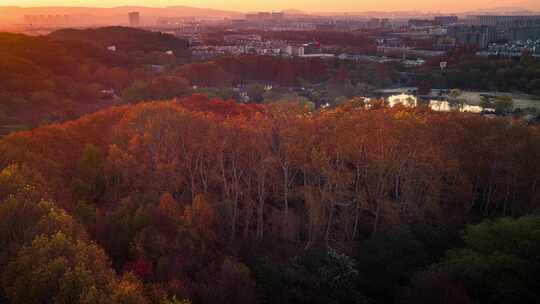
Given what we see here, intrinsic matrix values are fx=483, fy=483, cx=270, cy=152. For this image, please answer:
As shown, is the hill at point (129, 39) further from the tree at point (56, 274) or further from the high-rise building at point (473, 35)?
the tree at point (56, 274)

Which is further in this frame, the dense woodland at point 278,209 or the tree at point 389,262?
the tree at point 389,262

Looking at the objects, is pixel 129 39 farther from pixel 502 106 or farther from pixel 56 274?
pixel 56 274

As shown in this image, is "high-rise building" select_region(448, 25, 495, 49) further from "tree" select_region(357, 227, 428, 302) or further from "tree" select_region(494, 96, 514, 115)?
"tree" select_region(357, 227, 428, 302)

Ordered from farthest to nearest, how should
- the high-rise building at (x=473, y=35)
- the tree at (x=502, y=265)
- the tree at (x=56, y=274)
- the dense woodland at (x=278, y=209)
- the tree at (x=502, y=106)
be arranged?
the high-rise building at (x=473, y=35) < the tree at (x=502, y=106) < the tree at (x=502, y=265) < the dense woodland at (x=278, y=209) < the tree at (x=56, y=274)

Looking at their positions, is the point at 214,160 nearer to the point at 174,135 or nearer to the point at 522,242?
the point at 174,135

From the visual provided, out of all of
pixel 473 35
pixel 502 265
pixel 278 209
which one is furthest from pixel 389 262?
pixel 473 35

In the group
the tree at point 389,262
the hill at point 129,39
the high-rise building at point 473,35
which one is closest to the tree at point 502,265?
the tree at point 389,262

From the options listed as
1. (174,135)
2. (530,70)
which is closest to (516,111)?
(530,70)

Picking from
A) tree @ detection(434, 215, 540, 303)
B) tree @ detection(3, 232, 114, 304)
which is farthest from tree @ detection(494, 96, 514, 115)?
tree @ detection(3, 232, 114, 304)
